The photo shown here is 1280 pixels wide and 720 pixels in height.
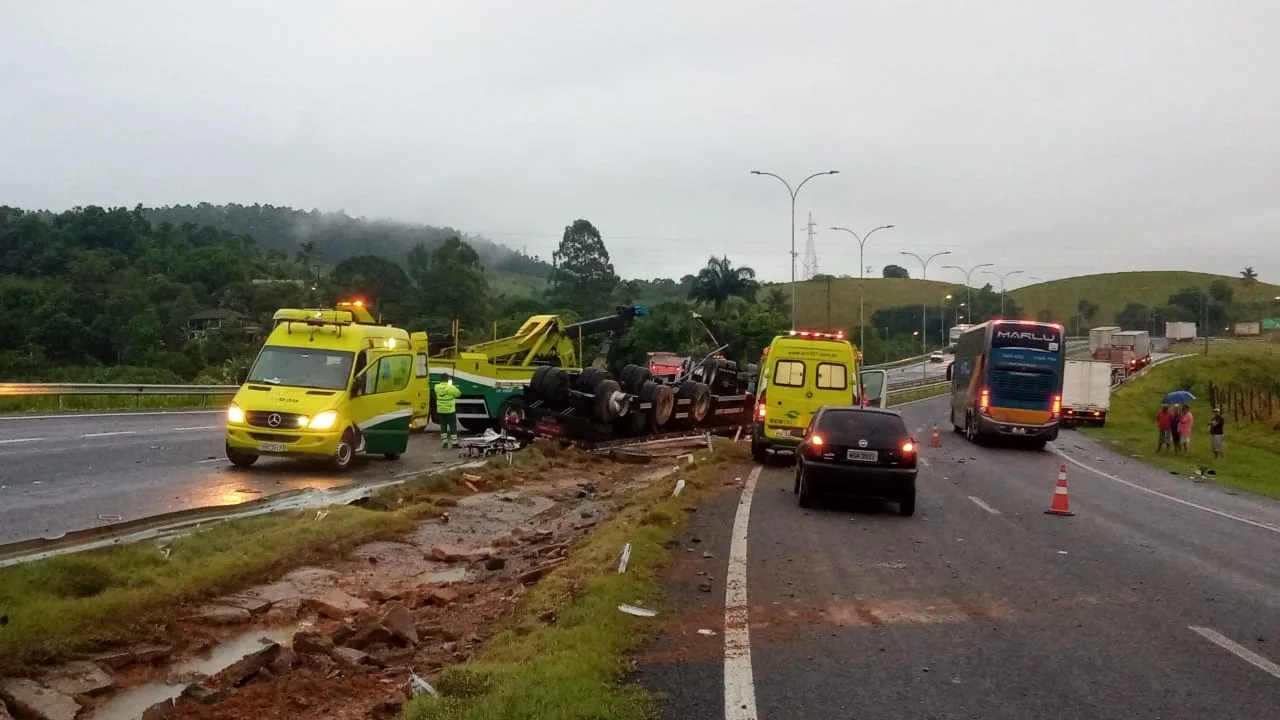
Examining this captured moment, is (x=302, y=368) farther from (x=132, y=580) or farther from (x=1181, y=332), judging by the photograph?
(x=1181, y=332)

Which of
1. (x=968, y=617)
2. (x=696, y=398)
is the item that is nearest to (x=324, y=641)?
(x=968, y=617)

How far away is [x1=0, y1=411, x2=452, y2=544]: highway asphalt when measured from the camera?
12.0 metres


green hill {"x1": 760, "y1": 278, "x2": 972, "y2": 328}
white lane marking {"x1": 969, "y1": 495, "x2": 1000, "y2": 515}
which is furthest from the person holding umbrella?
green hill {"x1": 760, "y1": 278, "x2": 972, "y2": 328}

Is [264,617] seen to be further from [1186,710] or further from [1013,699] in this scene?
[1186,710]

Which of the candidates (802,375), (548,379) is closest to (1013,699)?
(802,375)

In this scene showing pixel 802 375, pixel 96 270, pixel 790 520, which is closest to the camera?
pixel 790 520

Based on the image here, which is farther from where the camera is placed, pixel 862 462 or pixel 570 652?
pixel 862 462

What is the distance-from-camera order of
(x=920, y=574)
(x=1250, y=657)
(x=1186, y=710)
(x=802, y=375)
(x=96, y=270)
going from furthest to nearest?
(x=96, y=270) → (x=802, y=375) → (x=920, y=574) → (x=1250, y=657) → (x=1186, y=710)

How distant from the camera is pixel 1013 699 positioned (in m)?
6.19

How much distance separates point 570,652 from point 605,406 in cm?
1632

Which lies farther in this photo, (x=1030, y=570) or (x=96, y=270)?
(x=96, y=270)

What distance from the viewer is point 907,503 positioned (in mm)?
14797

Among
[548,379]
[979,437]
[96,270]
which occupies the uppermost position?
[96,270]

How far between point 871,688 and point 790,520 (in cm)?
757
